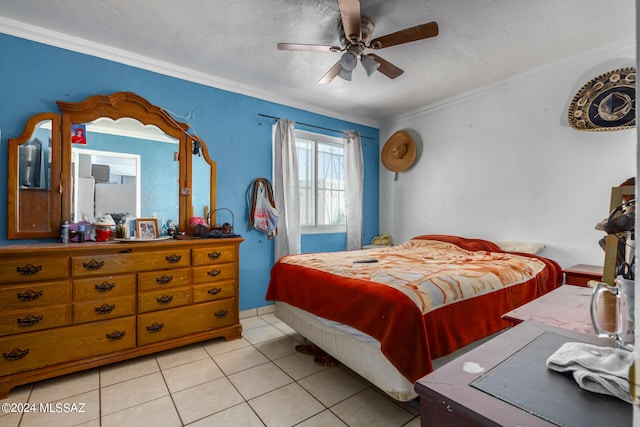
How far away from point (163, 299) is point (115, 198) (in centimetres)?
102

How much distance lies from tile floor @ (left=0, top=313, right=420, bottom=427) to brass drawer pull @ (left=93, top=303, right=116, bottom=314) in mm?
450

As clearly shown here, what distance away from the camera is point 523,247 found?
3.02m

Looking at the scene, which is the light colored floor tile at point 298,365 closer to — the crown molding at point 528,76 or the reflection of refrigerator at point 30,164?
the reflection of refrigerator at point 30,164

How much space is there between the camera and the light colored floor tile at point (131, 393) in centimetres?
185

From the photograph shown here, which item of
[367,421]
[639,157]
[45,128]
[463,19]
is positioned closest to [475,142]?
[463,19]

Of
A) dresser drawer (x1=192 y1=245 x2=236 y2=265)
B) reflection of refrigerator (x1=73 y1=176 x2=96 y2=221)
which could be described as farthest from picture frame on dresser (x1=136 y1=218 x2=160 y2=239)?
dresser drawer (x1=192 y1=245 x2=236 y2=265)

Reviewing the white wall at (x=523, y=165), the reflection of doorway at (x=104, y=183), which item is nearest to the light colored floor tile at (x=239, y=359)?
the reflection of doorway at (x=104, y=183)

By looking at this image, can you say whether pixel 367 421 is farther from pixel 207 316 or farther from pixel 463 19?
pixel 463 19

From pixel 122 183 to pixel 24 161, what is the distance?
0.66 meters

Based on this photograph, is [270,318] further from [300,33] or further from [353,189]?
[300,33]

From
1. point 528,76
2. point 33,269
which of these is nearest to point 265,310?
point 33,269

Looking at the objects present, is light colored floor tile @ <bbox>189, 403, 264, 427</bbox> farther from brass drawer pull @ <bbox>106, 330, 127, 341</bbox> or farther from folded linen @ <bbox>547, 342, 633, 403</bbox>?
folded linen @ <bbox>547, 342, 633, 403</bbox>

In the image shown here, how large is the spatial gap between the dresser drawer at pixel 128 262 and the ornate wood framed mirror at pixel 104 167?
0.51 meters

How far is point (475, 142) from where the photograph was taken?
3686mm
